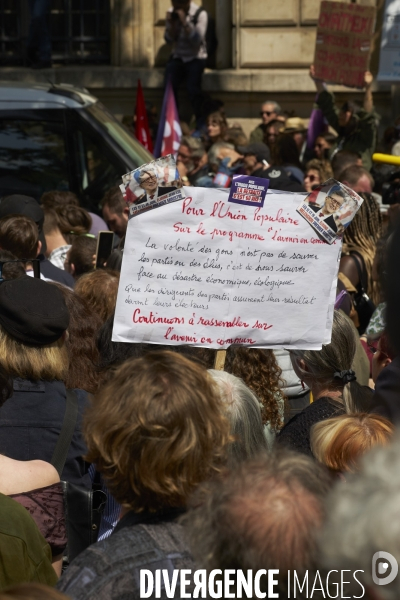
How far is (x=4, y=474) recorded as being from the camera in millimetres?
2510

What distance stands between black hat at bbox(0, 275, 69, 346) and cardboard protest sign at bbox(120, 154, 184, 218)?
46cm

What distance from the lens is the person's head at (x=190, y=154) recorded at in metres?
9.52

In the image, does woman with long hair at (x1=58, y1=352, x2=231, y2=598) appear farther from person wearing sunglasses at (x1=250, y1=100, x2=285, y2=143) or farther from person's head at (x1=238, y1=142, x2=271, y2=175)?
person wearing sunglasses at (x1=250, y1=100, x2=285, y2=143)

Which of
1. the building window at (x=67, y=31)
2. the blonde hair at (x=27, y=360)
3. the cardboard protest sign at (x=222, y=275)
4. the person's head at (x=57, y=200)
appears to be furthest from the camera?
the building window at (x=67, y=31)

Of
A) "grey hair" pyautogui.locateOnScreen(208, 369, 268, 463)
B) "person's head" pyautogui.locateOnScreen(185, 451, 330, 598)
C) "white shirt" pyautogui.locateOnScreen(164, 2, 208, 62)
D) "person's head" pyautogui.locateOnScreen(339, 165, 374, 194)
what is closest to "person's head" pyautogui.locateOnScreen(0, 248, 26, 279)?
"grey hair" pyautogui.locateOnScreen(208, 369, 268, 463)

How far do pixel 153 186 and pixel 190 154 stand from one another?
6.24m

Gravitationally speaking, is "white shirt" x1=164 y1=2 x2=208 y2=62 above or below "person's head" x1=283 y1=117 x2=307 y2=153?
above

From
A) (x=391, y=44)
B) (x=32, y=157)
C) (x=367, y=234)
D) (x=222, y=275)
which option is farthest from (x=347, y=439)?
(x=391, y=44)

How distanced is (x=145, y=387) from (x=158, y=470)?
0.61 feet

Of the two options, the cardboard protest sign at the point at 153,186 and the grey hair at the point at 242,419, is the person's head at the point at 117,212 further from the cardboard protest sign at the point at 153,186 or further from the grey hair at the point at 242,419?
the grey hair at the point at 242,419

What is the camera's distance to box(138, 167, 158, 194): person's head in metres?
3.35

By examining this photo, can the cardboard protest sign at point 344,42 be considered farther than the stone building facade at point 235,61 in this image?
No

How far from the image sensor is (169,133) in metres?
9.81

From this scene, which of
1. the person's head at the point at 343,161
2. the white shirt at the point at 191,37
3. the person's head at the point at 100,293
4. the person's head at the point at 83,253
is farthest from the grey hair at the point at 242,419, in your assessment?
the white shirt at the point at 191,37
